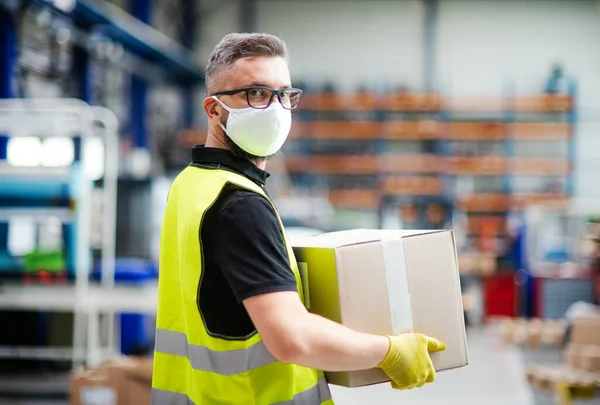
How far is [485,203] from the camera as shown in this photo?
14.1m

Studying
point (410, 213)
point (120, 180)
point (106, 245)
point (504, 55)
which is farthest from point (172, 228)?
point (504, 55)

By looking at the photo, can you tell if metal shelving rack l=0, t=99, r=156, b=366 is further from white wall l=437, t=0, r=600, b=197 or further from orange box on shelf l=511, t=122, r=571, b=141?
white wall l=437, t=0, r=600, b=197

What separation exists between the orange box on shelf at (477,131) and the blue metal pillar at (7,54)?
913cm

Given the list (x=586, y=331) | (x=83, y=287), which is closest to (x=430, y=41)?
(x=586, y=331)

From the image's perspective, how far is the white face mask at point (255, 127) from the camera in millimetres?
1619

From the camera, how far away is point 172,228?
169cm

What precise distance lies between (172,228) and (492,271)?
10.4m

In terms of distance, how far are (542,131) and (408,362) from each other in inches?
533

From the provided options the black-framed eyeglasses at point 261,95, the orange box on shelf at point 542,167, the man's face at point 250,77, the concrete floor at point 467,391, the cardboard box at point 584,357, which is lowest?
the concrete floor at point 467,391

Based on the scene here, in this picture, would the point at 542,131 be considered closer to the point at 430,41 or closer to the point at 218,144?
the point at 430,41

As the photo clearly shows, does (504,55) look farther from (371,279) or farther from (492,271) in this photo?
(371,279)

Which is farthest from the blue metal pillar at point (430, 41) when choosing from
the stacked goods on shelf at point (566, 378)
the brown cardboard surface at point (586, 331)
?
the stacked goods on shelf at point (566, 378)

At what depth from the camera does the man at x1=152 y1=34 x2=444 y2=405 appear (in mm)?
1402

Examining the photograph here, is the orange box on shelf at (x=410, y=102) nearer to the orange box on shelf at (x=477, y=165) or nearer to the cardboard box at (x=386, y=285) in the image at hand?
the orange box on shelf at (x=477, y=165)
